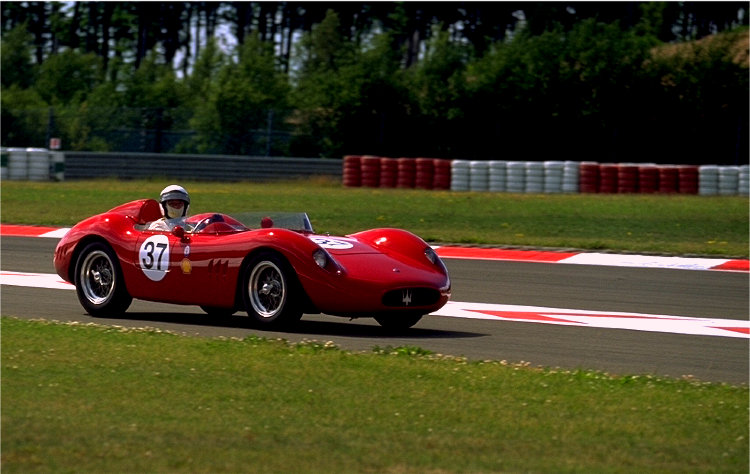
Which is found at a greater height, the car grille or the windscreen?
the windscreen

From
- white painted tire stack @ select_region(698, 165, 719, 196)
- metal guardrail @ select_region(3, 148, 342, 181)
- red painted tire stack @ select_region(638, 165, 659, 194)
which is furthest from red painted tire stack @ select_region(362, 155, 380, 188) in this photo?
white painted tire stack @ select_region(698, 165, 719, 196)

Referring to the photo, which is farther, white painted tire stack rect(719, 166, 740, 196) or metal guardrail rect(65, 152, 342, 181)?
metal guardrail rect(65, 152, 342, 181)

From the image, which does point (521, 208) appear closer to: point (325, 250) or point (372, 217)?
point (372, 217)

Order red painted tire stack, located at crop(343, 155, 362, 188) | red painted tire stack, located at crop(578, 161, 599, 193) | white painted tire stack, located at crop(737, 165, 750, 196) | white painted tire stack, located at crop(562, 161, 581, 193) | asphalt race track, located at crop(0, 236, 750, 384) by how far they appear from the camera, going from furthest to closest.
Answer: red painted tire stack, located at crop(343, 155, 362, 188) → white painted tire stack, located at crop(562, 161, 581, 193) → red painted tire stack, located at crop(578, 161, 599, 193) → white painted tire stack, located at crop(737, 165, 750, 196) → asphalt race track, located at crop(0, 236, 750, 384)

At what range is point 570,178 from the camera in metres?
29.8

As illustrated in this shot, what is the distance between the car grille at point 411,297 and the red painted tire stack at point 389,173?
22081 millimetres

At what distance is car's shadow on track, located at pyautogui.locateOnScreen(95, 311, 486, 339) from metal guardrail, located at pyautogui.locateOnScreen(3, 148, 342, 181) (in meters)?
22.9

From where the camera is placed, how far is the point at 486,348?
8773 millimetres

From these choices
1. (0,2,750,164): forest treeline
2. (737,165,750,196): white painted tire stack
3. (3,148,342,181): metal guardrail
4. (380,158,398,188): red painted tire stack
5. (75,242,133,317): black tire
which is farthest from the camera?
(0,2,750,164): forest treeline

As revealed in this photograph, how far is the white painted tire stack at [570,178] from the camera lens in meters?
29.8

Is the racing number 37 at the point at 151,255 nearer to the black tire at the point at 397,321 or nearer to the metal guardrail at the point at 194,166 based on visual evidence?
the black tire at the point at 397,321

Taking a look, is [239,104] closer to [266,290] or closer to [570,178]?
[570,178]

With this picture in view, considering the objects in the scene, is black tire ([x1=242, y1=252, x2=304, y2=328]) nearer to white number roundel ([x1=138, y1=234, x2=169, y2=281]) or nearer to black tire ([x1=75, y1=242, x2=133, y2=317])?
white number roundel ([x1=138, y1=234, x2=169, y2=281])

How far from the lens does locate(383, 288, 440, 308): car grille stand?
9.24 m
